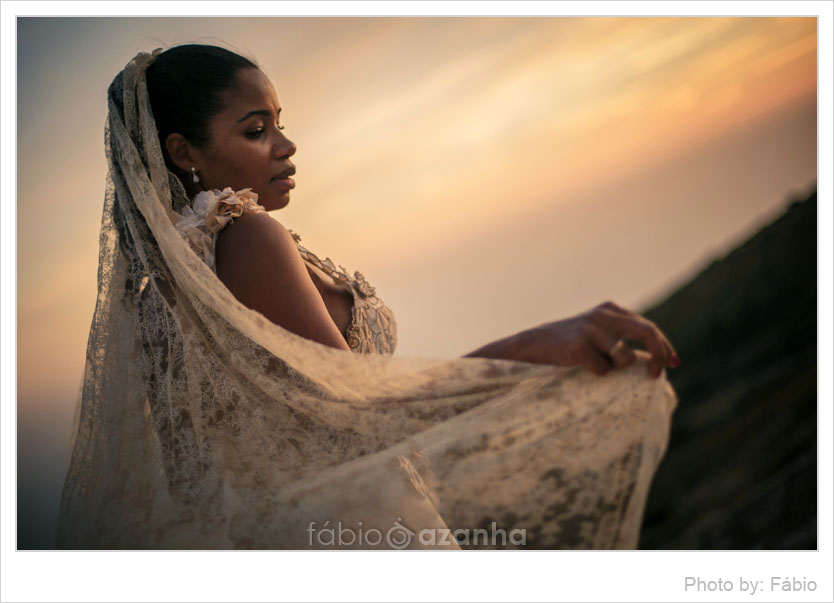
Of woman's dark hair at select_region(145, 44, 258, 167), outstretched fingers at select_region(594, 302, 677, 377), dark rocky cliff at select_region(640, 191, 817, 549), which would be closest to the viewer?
outstretched fingers at select_region(594, 302, 677, 377)

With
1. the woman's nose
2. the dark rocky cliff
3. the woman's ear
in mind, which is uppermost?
the woman's ear

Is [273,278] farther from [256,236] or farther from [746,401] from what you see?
[746,401]

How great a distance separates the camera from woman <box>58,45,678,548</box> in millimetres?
1359

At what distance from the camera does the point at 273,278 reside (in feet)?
4.45

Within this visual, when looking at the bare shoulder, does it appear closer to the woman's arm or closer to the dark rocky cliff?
the woman's arm

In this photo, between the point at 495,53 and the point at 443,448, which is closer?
the point at 443,448

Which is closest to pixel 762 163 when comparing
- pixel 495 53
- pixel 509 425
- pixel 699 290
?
pixel 495 53

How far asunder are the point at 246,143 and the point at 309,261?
26 cm

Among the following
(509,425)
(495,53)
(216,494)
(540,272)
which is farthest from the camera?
(540,272)

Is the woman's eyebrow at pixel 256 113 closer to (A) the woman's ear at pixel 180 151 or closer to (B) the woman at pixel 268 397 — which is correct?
(B) the woman at pixel 268 397

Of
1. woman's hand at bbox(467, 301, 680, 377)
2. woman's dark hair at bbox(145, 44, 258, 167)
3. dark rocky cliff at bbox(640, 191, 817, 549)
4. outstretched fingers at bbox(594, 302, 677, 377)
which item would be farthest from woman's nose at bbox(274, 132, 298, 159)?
dark rocky cliff at bbox(640, 191, 817, 549)
